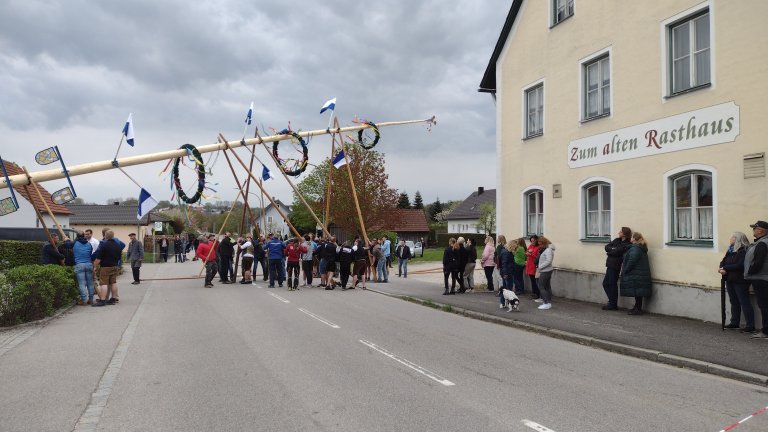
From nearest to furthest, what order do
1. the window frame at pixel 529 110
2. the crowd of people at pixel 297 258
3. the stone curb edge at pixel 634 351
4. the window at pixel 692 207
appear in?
the stone curb edge at pixel 634 351 → the window at pixel 692 207 → the window frame at pixel 529 110 → the crowd of people at pixel 297 258

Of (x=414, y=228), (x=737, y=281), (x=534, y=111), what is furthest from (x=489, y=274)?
(x=414, y=228)

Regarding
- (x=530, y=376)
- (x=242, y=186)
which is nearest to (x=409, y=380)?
(x=530, y=376)

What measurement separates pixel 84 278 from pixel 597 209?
11.8 m

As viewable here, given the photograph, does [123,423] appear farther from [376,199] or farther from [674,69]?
[376,199]

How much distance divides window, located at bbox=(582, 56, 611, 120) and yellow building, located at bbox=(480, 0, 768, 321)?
3 cm

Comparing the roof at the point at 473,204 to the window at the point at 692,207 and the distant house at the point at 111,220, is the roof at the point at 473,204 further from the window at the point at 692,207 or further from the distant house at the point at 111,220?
the window at the point at 692,207

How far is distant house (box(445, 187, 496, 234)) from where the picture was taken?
77438mm

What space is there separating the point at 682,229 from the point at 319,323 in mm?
7003

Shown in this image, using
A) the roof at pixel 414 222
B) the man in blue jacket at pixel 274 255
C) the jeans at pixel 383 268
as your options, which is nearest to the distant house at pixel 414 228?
the roof at pixel 414 222

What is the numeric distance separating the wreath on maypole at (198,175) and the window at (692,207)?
12.0 m

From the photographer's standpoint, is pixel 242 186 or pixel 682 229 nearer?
pixel 682 229

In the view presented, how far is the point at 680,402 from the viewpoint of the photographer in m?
5.57

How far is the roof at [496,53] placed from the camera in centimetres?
1577

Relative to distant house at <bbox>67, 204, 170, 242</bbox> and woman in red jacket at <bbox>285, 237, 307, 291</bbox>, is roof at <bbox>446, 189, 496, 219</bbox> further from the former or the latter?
woman in red jacket at <bbox>285, 237, 307, 291</bbox>
